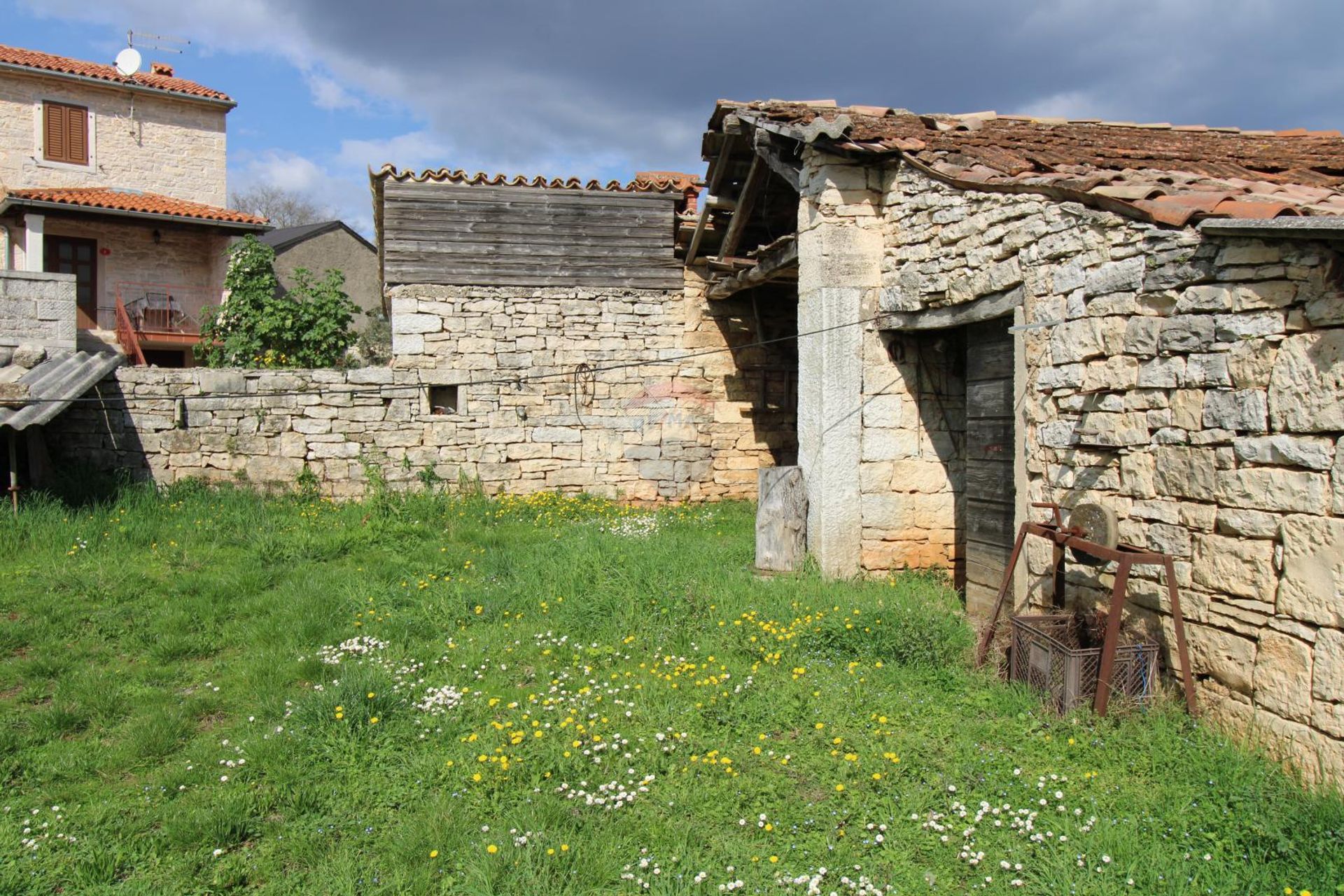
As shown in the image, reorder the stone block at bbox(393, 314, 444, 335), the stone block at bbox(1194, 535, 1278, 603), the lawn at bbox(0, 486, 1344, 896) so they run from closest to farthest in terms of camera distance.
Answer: the lawn at bbox(0, 486, 1344, 896) → the stone block at bbox(1194, 535, 1278, 603) → the stone block at bbox(393, 314, 444, 335)

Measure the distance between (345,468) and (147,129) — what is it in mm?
14913

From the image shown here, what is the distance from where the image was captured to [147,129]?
19984mm

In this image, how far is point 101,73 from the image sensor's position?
19234mm

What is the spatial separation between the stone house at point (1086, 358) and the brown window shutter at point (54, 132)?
1736cm

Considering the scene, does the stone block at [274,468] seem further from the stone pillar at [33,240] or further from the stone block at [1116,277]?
the stone pillar at [33,240]

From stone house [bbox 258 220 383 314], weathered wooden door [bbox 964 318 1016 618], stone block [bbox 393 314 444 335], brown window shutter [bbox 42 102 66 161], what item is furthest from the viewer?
stone house [bbox 258 220 383 314]

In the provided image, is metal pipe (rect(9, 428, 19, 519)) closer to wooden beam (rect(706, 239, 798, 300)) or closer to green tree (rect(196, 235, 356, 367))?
green tree (rect(196, 235, 356, 367))

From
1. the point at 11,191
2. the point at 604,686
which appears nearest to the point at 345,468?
the point at 604,686

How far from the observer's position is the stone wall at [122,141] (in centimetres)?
1850

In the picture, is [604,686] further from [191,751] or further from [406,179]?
[406,179]

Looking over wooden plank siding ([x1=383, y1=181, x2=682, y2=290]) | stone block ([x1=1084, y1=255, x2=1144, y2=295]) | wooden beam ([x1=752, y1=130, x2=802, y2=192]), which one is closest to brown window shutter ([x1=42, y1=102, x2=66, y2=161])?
wooden plank siding ([x1=383, y1=181, x2=682, y2=290])

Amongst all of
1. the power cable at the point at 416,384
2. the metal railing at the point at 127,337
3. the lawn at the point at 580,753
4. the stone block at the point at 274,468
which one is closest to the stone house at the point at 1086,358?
the lawn at the point at 580,753

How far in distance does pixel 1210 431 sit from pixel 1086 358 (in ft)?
3.03

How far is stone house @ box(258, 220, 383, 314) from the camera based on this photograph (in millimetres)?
25078
